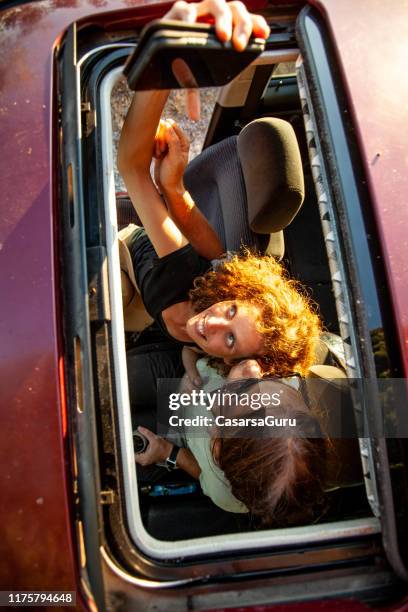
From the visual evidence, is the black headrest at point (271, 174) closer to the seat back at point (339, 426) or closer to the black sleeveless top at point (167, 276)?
the black sleeveless top at point (167, 276)

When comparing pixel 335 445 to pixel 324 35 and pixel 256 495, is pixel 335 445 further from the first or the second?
pixel 324 35

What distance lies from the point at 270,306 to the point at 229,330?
147 millimetres

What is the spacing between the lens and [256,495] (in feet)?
4.22

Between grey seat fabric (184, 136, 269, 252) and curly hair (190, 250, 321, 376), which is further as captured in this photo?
grey seat fabric (184, 136, 269, 252)

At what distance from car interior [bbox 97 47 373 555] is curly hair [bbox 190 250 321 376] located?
13 cm

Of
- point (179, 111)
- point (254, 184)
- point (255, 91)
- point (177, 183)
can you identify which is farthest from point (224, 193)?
point (179, 111)

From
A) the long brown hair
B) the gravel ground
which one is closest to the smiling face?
the long brown hair

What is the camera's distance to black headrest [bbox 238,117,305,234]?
166cm

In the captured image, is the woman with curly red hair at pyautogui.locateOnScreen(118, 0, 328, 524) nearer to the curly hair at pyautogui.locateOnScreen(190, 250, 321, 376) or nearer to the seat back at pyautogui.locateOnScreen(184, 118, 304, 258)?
the curly hair at pyautogui.locateOnScreen(190, 250, 321, 376)

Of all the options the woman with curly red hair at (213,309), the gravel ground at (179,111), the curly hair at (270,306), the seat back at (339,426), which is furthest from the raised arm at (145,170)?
the gravel ground at (179,111)

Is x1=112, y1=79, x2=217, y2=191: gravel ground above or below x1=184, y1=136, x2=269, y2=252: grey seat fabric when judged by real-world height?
above

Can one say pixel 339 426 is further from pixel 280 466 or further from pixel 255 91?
pixel 255 91

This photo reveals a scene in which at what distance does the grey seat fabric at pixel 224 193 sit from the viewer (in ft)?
6.00

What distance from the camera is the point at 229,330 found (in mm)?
1386
